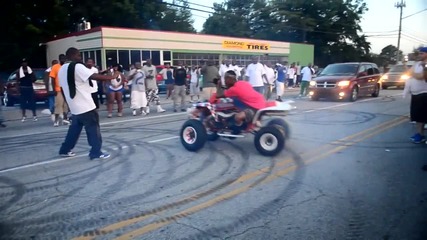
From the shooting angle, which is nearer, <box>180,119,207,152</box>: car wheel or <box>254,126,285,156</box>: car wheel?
<box>254,126,285,156</box>: car wheel

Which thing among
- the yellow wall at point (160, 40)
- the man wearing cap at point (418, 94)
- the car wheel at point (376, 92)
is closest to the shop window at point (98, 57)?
the yellow wall at point (160, 40)

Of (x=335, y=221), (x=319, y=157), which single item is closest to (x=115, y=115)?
(x=319, y=157)

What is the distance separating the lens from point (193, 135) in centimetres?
629

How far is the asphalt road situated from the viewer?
10.8ft

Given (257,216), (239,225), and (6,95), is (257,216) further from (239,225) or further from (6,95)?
(6,95)

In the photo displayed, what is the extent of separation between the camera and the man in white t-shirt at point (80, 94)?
5.52m

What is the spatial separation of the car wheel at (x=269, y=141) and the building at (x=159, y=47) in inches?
384

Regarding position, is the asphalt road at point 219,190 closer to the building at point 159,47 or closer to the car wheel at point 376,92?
the car wheel at point 376,92

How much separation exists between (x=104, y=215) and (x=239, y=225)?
1.36 metres

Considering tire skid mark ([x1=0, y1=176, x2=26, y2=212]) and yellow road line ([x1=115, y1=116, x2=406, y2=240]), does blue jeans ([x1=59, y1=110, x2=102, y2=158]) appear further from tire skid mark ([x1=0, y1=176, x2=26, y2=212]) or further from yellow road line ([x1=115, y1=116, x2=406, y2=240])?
yellow road line ([x1=115, y1=116, x2=406, y2=240])

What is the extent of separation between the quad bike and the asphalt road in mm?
233

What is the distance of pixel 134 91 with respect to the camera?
10891mm

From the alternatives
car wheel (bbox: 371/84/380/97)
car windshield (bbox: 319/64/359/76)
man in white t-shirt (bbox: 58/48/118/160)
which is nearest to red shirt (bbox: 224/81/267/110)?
man in white t-shirt (bbox: 58/48/118/160)

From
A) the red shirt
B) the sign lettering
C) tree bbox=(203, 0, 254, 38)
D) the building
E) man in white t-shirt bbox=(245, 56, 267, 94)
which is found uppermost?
tree bbox=(203, 0, 254, 38)
